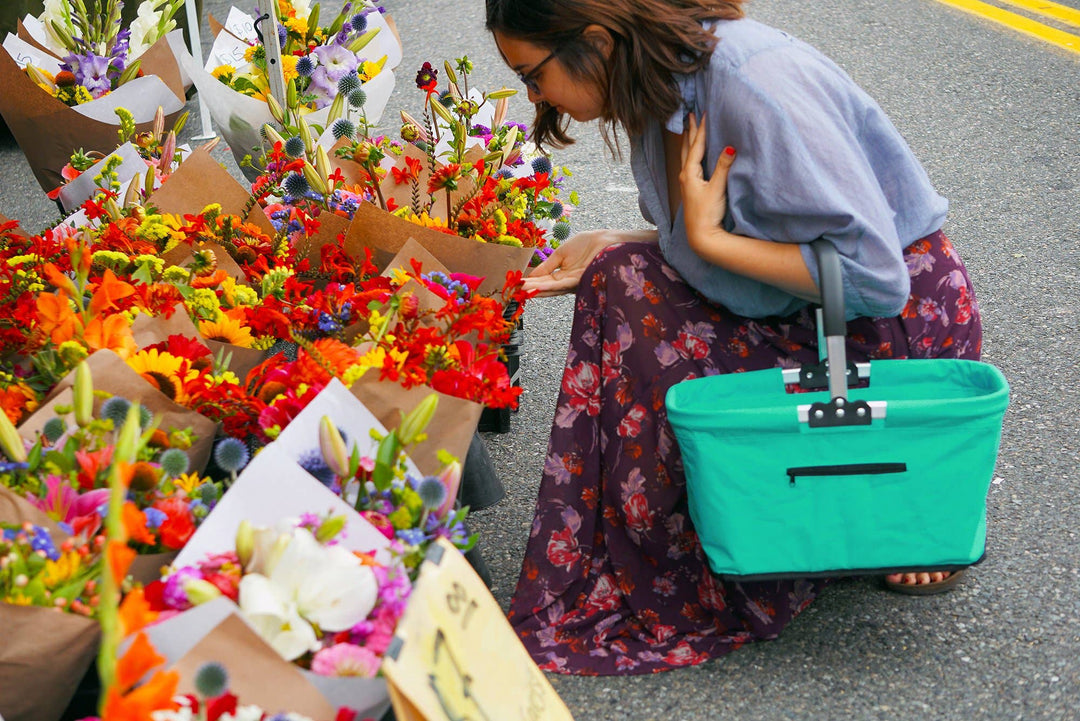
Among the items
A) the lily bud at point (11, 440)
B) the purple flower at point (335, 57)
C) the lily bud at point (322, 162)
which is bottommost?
the lily bud at point (11, 440)

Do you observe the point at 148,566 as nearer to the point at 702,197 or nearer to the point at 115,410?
the point at 115,410

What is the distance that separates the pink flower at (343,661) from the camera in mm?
1099

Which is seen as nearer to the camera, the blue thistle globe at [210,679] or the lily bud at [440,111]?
the blue thistle globe at [210,679]

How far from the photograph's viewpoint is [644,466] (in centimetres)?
192

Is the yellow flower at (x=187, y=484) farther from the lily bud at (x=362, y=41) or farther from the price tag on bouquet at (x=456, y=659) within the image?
the lily bud at (x=362, y=41)

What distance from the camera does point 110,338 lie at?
1638 mm

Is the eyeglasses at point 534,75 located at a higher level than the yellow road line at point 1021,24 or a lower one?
higher

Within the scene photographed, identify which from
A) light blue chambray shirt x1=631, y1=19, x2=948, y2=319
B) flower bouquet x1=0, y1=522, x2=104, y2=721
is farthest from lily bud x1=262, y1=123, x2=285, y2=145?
flower bouquet x1=0, y1=522, x2=104, y2=721

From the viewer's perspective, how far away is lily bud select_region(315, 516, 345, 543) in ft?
3.75

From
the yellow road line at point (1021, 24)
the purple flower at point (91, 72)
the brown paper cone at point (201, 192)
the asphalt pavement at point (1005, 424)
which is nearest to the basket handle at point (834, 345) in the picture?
the asphalt pavement at point (1005, 424)

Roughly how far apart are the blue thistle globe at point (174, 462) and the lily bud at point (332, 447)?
0.63ft

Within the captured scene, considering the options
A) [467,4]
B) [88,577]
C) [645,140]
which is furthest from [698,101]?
[467,4]

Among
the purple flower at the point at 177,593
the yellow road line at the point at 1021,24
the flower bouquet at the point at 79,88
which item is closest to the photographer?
the purple flower at the point at 177,593

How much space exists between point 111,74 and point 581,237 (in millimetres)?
1507
